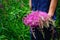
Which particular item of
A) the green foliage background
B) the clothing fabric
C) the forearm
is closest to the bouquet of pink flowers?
the forearm

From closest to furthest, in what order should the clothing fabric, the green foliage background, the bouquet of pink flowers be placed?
the bouquet of pink flowers
the clothing fabric
the green foliage background

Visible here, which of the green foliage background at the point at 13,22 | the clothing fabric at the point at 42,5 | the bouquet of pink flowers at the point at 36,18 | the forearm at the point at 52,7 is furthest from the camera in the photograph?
the green foliage background at the point at 13,22

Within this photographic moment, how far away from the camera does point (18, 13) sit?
12.9 feet

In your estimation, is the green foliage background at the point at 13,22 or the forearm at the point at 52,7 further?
the green foliage background at the point at 13,22

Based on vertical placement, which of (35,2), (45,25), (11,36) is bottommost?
(11,36)

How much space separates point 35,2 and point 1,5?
1.85ft

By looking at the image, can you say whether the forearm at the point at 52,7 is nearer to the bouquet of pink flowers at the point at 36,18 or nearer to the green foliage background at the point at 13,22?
the bouquet of pink flowers at the point at 36,18

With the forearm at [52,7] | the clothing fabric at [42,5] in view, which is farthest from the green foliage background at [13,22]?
the forearm at [52,7]

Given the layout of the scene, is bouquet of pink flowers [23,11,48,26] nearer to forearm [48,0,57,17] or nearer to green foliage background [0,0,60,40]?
forearm [48,0,57,17]

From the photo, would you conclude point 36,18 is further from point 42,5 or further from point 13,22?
point 13,22

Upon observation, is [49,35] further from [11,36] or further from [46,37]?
[11,36]

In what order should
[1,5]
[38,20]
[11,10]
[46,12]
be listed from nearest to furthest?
[38,20], [46,12], [1,5], [11,10]

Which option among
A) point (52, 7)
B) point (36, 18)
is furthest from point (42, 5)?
point (36, 18)

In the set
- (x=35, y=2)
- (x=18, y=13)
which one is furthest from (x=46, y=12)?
(x=18, y=13)
